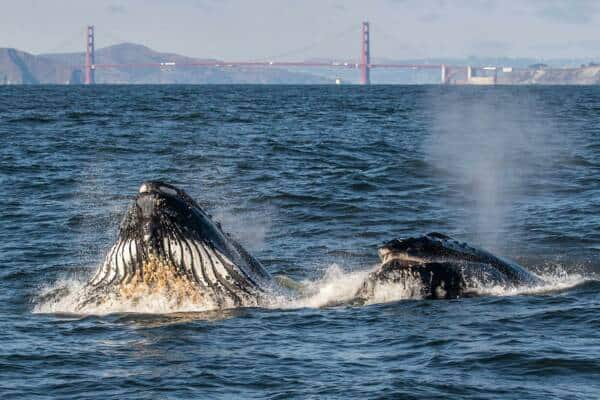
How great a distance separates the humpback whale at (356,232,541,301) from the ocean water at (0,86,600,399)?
0.19 meters

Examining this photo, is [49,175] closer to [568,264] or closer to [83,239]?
[83,239]

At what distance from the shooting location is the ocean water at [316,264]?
34.0ft

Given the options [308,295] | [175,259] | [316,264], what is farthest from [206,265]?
[316,264]

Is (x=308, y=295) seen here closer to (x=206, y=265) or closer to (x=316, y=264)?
(x=206, y=265)

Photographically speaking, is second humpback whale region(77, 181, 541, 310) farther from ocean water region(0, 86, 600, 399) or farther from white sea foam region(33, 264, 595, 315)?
ocean water region(0, 86, 600, 399)

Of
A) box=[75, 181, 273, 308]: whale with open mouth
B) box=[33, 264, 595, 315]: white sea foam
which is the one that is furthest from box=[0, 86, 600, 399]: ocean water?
box=[75, 181, 273, 308]: whale with open mouth

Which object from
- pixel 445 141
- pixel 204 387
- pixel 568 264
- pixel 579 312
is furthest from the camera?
pixel 445 141

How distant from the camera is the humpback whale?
12.8 meters

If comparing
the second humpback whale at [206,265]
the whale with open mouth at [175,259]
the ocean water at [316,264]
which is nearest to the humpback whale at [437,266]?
the second humpback whale at [206,265]

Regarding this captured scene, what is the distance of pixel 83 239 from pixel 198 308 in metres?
8.79

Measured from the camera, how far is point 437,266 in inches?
507

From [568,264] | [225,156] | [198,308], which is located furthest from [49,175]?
[198,308]

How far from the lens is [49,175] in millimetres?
30062

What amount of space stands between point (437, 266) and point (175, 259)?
318cm
